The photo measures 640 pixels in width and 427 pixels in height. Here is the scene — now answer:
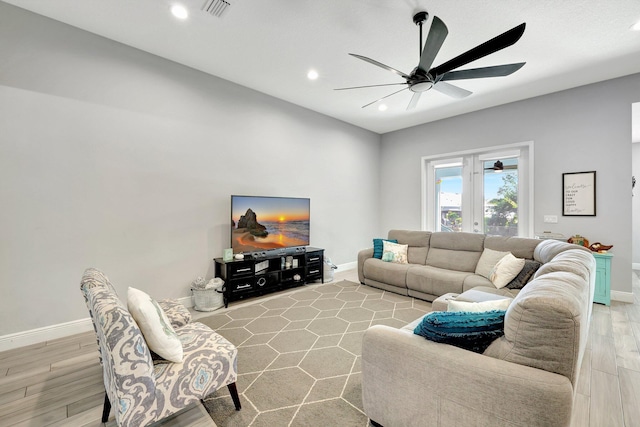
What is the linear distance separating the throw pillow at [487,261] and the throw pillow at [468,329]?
241cm

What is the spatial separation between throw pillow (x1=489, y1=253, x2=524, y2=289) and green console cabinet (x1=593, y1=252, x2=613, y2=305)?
1491 mm

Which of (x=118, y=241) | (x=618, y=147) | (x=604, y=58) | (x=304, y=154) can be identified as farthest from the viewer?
(x=304, y=154)

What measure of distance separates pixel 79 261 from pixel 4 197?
2.73 feet

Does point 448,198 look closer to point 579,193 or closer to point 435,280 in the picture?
point 579,193

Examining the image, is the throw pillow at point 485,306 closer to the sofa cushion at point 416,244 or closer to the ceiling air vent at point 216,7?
the sofa cushion at point 416,244

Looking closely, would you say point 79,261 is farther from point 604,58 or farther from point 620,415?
point 604,58

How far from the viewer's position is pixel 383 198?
652cm

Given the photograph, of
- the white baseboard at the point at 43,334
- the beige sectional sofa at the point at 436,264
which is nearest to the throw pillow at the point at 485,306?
the beige sectional sofa at the point at 436,264

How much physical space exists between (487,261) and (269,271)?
3012mm

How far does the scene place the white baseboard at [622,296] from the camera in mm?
3662

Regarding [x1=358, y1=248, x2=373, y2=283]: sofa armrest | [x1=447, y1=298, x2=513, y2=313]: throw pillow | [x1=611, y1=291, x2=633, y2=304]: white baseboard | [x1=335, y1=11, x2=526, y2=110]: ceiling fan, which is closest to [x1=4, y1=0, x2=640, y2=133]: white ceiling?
A: [x1=335, y1=11, x2=526, y2=110]: ceiling fan

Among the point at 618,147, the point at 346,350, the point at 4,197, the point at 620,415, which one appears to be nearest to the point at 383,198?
the point at 618,147

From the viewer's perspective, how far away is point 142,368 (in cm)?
129

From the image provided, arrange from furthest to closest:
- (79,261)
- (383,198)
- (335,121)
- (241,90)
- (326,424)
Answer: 1. (383,198)
2. (335,121)
3. (241,90)
4. (79,261)
5. (326,424)
